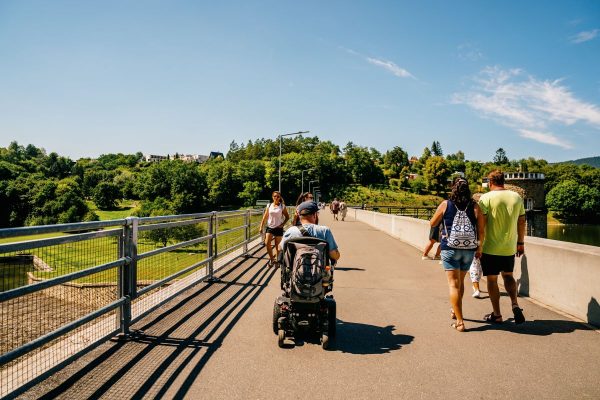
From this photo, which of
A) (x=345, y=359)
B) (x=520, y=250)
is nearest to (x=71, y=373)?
(x=345, y=359)

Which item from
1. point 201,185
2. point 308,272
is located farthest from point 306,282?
point 201,185

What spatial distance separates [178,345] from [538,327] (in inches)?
174

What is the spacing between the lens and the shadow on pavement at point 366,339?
14.4 feet

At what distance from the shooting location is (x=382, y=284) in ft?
26.3

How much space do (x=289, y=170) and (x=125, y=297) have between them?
143294 millimetres

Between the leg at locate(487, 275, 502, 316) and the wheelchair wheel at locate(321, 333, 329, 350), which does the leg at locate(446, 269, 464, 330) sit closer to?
the leg at locate(487, 275, 502, 316)

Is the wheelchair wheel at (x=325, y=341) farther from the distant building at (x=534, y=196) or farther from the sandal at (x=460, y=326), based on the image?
the distant building at (x=534, y=196)

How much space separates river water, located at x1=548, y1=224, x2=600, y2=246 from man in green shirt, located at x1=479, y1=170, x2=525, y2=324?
8904 cm

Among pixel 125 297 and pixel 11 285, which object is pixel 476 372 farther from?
pixel 11 285

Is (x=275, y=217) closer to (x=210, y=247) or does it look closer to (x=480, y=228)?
(x=210, y=247)

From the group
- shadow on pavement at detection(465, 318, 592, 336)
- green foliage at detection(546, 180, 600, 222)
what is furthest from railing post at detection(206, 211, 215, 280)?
green foliage at detection(546, 180, 600, 222)

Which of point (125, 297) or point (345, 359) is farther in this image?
point (125, 297)

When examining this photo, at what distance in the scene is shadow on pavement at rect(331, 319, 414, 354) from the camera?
4.38 m

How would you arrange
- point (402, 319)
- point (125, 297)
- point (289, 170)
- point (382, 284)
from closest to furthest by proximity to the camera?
point (125, 297) < point (402, 319) < point (382, 284) < point (289, 170)
